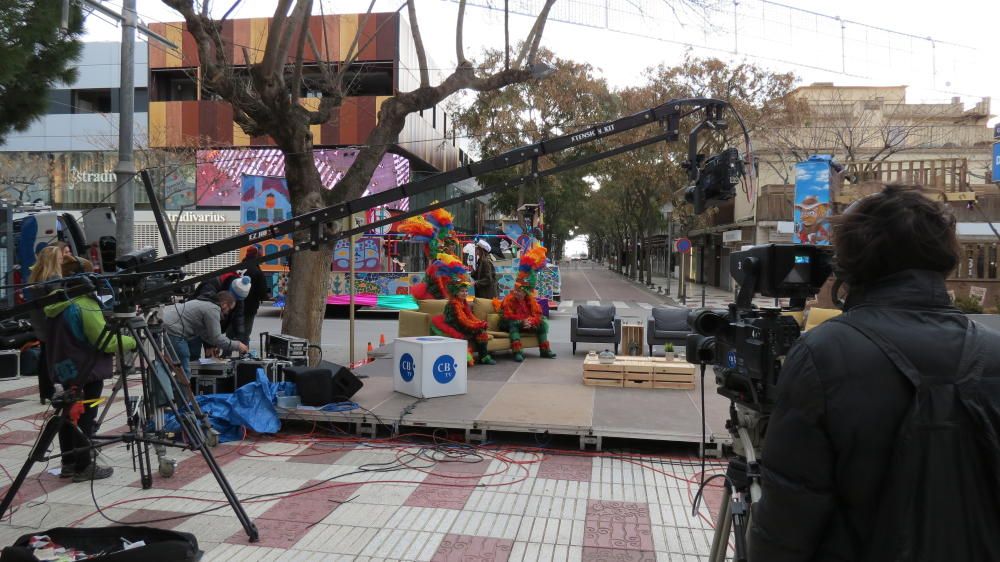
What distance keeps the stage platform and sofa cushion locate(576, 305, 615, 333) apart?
294cm

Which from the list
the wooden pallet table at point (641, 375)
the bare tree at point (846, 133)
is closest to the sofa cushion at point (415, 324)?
the wooden pallet table at point (641, 375)

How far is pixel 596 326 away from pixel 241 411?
21.7 ft

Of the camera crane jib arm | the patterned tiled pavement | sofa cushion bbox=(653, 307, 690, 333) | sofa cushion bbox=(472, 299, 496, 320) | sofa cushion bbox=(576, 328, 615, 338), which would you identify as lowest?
the patterned tiled pavement

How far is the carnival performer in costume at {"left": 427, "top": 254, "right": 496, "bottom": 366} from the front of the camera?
32.6 ft

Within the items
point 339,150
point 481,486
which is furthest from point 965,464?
point 339,150

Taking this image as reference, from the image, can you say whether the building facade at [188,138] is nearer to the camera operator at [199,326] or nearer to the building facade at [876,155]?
the building facade at [876,155]

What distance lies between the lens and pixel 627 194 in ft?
125

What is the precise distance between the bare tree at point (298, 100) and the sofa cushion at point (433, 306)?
1699 mm

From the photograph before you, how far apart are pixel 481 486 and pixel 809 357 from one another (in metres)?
3.92

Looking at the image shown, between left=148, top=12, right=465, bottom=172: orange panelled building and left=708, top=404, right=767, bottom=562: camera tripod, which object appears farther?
left=148, top=12, right=465, bottom=172: orange panelled building

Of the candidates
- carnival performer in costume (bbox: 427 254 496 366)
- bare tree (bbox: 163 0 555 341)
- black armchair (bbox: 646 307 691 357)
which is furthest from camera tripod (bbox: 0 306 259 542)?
black armchair (bbox: 646 307 691 357)

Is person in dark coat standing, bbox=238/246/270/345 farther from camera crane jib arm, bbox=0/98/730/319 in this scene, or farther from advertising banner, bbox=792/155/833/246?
advertising banner, bbox=792/155/833/246

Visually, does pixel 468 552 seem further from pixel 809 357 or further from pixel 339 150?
pixel 339 150

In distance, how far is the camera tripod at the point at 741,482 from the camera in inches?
94.4
